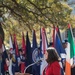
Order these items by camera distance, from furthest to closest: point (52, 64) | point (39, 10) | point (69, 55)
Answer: point (39, 10) → point (69, 55) → point (52, 64)

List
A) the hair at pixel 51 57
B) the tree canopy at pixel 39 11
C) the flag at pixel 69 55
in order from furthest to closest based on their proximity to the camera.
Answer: the tree canopy at pixel 39 11
the flag at pixel 69 55
the hair at pixel 51 57

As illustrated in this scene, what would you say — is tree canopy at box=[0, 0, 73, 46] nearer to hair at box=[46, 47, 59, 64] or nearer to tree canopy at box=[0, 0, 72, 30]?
tree canopy at box=[0, 0, 72, 30]

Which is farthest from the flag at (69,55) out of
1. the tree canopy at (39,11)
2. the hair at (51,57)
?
the tree canopy at (39,11)

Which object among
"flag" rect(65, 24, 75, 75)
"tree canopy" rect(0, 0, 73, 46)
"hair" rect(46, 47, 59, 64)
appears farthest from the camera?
"tree canopy" rect(0, 0, 73, 46)

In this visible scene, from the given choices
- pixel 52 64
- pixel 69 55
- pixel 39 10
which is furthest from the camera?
pixel 39 10

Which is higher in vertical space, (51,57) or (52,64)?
(51,57)

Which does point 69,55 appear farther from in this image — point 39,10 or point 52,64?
point 39,10

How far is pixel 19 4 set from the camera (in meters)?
14.1

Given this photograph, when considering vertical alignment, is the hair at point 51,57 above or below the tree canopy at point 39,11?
below

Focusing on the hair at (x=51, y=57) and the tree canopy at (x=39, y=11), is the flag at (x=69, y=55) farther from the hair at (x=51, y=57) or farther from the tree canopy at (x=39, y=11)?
the tree canopy at (x=39, y=11)

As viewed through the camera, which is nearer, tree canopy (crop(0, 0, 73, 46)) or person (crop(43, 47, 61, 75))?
person (crop(43, 47, 61, 75))

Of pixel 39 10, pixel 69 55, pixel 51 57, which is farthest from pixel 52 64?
pixel 39 10

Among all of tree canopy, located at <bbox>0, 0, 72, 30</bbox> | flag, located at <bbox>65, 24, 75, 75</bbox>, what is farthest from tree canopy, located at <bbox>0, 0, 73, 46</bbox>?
flag, located at <bbox>65, 24, 75, 75</bbox>

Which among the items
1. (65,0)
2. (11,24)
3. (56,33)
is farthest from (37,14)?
(56,33)
